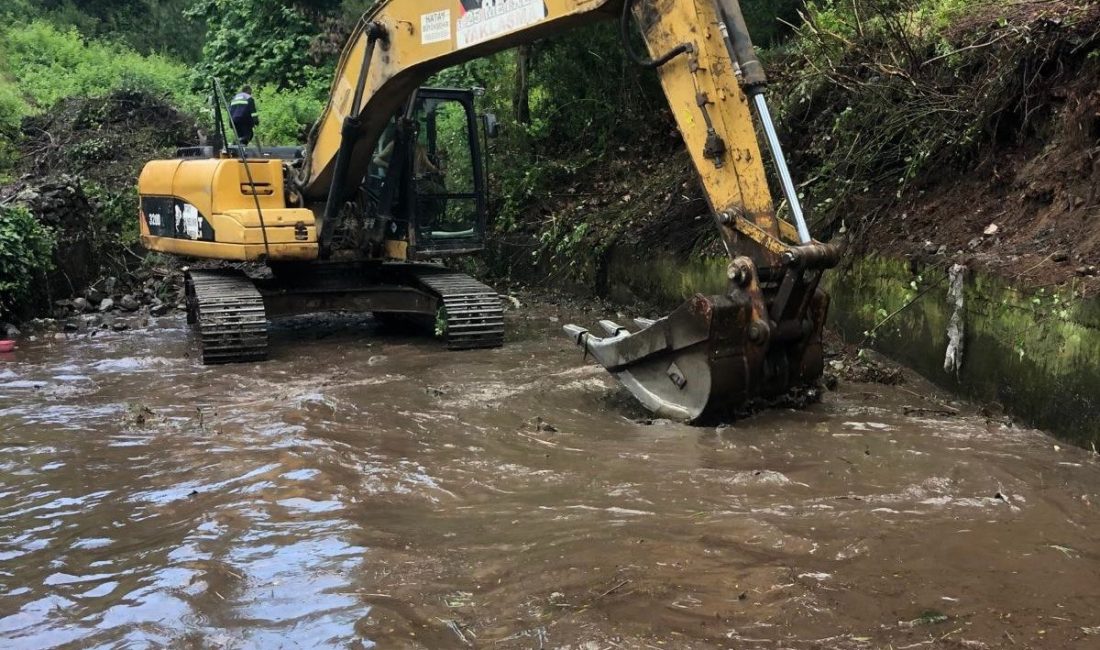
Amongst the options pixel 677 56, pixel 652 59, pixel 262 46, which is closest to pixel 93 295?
pixel 652 59

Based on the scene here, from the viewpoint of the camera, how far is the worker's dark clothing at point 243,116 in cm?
762

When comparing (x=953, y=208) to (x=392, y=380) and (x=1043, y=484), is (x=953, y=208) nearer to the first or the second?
(x=1043, y=484)

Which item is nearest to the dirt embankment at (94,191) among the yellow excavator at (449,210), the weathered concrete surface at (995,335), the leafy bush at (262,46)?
the yellow excavator at (449,210)

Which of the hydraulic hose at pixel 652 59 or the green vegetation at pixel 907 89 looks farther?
the green vegetation at pixel 907 89

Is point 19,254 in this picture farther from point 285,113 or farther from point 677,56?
point 285,113

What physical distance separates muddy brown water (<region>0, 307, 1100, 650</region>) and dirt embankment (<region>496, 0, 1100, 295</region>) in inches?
44.4

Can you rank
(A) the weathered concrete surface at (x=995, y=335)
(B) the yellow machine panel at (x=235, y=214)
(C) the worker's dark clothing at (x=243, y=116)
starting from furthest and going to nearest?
(B) the yellow machine panel at (x=235, y=214)
(C) the worker's dark clothing at (x=243, y=116)
(A) the weathered concrete surface at (x=995, y=335)

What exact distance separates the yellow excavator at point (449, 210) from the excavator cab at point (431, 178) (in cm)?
2

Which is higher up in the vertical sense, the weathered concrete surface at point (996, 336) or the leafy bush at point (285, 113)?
the leafy bush at point (285, 113)

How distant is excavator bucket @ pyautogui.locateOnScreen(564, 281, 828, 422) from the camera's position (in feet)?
16.0

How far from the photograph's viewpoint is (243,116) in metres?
7.66

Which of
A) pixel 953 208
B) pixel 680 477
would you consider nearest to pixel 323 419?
pixel 680 477

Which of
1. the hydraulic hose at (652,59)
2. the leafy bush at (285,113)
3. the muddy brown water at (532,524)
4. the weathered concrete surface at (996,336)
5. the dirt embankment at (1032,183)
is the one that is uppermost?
the leafy bush at (285,113)

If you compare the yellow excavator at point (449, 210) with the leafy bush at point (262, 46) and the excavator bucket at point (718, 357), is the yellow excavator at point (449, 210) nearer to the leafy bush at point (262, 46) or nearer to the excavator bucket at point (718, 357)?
the excavator bucket at point (718, 357)
